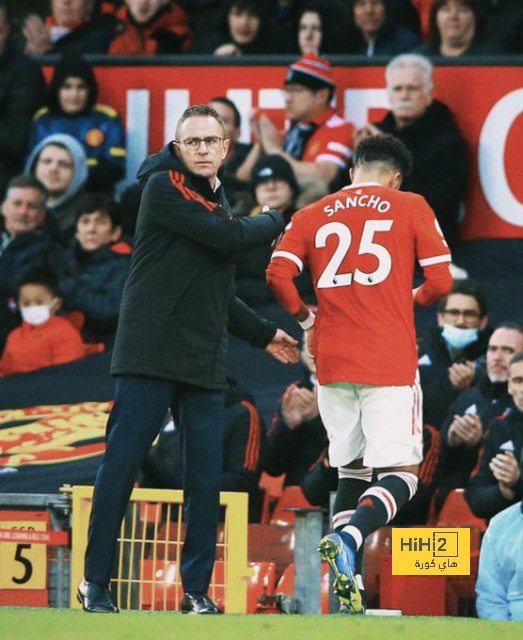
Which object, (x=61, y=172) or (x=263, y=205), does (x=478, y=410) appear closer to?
(x=263, y=205)

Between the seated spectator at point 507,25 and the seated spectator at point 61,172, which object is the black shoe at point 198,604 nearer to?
the seated spectator at point 61,172

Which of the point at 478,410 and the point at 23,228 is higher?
the point at 23,228

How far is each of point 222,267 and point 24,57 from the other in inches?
249

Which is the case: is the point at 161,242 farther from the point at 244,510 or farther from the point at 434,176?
the point at 434,176

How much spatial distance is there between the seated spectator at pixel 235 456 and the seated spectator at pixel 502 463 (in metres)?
1.22

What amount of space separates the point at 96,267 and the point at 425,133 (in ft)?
7.81

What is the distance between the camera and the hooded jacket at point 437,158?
10258 millimetres

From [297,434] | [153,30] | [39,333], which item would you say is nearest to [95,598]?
[297,434]

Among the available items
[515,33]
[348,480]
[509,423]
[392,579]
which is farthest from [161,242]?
[515,33]

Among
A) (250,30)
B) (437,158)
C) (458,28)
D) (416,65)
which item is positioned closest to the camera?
(416,65)

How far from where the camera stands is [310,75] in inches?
413

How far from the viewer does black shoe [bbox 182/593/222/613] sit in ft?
19.3

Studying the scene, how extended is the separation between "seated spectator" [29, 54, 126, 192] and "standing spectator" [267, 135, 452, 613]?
507cm

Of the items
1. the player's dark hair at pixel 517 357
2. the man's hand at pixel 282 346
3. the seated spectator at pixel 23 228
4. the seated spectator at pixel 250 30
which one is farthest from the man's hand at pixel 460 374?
the seated spectator at pixel 250 30
